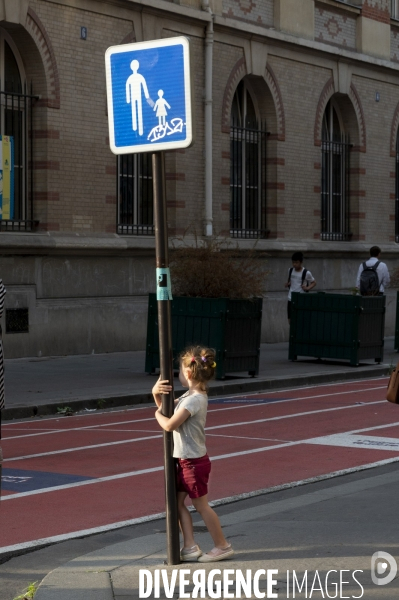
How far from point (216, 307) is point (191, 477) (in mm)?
10949

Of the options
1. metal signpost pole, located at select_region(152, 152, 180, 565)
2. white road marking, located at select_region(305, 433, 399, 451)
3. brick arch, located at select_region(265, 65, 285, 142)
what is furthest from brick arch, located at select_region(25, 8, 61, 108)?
metal signpost pole, located at select_region(152, 152, 180, 565)

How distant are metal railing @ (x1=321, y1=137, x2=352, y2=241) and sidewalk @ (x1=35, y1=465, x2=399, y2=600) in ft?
67.5

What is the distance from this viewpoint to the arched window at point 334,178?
2873cm

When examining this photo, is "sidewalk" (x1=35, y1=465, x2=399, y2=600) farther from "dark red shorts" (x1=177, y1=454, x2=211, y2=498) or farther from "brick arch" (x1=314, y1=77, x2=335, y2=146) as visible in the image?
"brick arch" (x1=314, y1=77, x2=335, y2=146)

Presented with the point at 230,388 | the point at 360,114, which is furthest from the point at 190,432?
the point at 360,114

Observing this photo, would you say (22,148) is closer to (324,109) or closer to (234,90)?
(234,90)

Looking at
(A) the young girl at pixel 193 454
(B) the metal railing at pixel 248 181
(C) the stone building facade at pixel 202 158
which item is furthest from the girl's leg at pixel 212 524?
(B) the metal railing at pixel 248 181

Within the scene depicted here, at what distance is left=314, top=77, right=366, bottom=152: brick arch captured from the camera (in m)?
27.8

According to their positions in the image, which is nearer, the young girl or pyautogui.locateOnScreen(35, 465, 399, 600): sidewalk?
pyautogui.locateOnScreen(35, 465, 399, 600): sidewalk

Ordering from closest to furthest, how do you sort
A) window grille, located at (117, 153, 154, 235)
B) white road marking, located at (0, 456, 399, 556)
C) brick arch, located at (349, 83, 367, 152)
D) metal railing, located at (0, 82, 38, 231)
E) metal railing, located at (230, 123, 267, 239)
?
white road marking, located at (0, 456, 399, 556) < metal railing, located at (0, 82, 38, 231) < window grille, located at (117, 153, 154, 235) < metal railing, located at (230, 123, 267, 239) < brick arch, located at (349, 83, 367, 152)

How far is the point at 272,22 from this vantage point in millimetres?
26422

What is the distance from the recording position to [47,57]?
20.3 m

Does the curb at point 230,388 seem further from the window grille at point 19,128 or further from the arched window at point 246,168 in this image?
the arched window at point 246,168

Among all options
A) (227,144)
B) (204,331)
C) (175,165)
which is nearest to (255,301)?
(204,331)
